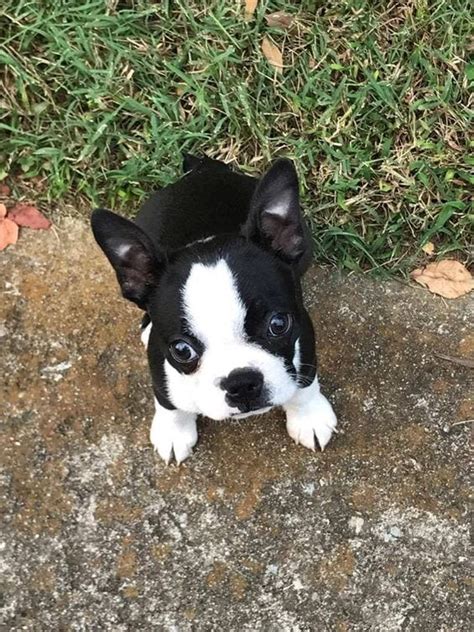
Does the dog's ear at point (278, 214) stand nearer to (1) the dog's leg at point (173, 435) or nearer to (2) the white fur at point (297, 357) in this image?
(2) the white fur at point (297, 357)

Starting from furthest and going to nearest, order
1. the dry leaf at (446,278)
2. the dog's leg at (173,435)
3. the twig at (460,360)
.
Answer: the dry leaf at (446,278) → the twig at (460,360) → the dog's leg at (173,435)

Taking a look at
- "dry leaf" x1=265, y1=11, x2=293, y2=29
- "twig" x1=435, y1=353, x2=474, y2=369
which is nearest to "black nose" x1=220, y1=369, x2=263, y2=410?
"twig" x1=435, y1=353, x2=474, y2=369

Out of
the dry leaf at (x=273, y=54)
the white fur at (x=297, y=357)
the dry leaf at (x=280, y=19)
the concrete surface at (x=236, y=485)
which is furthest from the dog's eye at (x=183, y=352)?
the dry leaf at (x=280, y=19)

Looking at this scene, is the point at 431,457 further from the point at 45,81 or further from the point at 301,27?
the point at 45,81

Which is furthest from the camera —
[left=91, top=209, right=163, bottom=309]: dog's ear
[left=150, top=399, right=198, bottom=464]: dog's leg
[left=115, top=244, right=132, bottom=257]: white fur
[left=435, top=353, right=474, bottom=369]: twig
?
[left=435, top=353, right=474, bottom=369]: twig

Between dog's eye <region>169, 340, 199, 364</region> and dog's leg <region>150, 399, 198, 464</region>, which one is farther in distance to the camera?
dog's leg <region>150, 399, 198, 464</region>

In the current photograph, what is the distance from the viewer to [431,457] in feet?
13.0

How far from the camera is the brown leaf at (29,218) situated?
4.54 meters

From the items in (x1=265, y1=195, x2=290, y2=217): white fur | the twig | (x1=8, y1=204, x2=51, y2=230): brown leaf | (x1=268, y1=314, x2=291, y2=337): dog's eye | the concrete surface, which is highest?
(x1=265, y1=195, x2=290, y2=217): white fur

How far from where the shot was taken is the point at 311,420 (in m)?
3.92

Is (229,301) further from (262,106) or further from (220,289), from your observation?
(262,106)

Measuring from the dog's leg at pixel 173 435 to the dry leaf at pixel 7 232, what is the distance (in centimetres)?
127

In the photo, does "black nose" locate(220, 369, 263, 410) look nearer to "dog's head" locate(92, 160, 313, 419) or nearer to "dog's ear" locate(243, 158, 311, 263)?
"dog's head" locate(92, 160, 313, 419)

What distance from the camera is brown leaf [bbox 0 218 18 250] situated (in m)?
4.47
